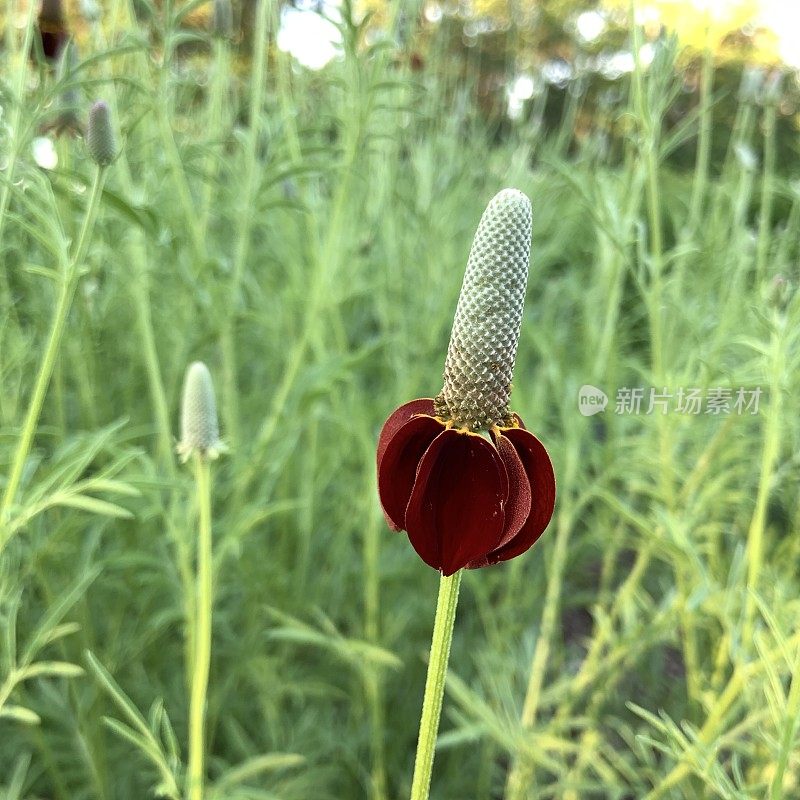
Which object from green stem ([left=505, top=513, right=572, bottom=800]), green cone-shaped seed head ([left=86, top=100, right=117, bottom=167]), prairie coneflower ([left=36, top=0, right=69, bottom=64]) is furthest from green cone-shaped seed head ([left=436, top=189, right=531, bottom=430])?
prairie coneflower ([left=36, top=0, right=69, bottom=64])

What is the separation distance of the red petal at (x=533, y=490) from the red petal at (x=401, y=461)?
5 centimetres

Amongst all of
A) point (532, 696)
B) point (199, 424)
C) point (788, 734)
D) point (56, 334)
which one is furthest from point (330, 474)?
point (788, 734)

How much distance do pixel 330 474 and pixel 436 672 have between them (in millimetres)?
1032

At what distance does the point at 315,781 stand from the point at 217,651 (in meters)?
0.30

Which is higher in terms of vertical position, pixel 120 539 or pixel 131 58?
pixel 131 58

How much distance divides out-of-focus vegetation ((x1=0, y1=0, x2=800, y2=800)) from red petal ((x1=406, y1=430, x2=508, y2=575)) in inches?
15.3

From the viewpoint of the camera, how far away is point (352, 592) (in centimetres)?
159


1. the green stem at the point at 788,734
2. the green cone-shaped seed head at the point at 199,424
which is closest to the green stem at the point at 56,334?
the green cone-shaped seed head at the point at 199,424

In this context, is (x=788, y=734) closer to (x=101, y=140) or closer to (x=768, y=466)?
(x=768, y=466)

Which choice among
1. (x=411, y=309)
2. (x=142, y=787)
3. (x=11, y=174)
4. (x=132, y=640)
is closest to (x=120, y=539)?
(x=132, y=640)

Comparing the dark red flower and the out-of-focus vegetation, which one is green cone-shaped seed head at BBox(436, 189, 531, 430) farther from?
the out-of-focus vegetation

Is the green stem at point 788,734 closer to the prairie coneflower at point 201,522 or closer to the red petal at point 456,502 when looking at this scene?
the red petal at point 456,502

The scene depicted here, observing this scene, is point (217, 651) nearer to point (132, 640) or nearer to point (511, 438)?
point (132, 640)

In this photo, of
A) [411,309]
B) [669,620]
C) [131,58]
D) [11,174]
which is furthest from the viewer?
[411,309]
